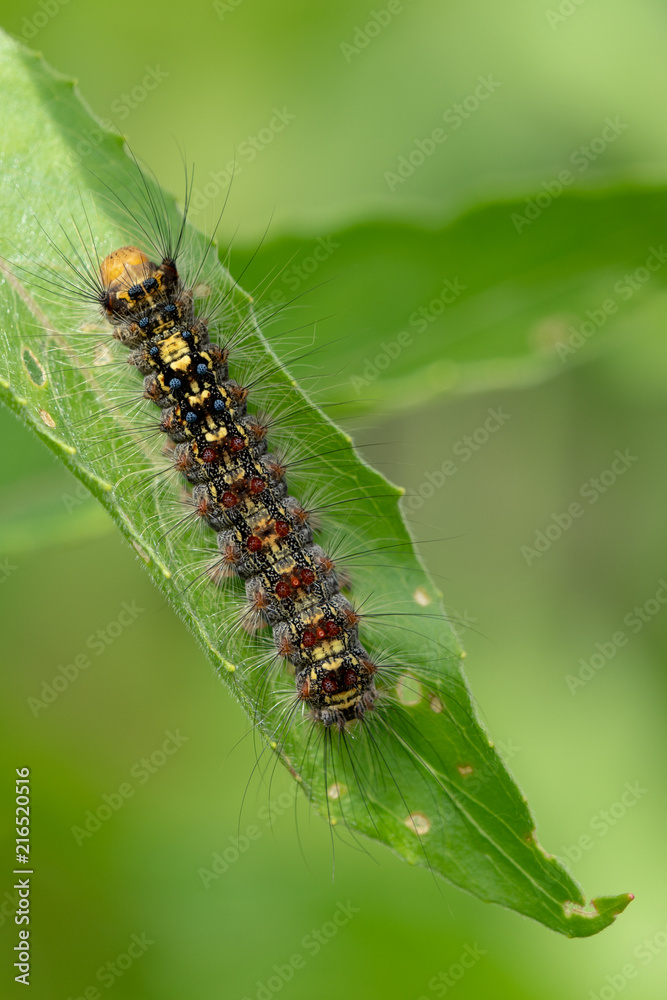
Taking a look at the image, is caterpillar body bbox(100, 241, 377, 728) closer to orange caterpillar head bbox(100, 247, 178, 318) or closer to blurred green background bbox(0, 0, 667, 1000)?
orange caterpillar head bbox(100, 247, 178, 318)

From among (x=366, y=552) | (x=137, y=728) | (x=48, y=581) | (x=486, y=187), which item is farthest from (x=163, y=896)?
(x=486, y=187)

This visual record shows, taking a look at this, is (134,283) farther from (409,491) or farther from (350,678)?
(409,491)

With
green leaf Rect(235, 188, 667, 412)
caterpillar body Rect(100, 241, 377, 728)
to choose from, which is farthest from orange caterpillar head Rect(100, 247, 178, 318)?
green leaf Rect(235, 188, 667, 412)

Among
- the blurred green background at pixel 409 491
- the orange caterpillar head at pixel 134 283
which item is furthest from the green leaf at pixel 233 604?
the blurred green background at pixel 409 491

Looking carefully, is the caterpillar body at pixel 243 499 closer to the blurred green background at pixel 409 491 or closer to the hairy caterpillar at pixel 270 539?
the hairy caterpillar at pixel 270 539

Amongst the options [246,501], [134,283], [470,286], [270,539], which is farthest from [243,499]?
[470,286]

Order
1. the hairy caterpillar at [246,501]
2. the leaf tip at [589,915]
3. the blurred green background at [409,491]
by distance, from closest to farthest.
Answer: the leaf tip at [589,915] → the hairy caterpillar at [246,501] → the blurred green background at [409,491]

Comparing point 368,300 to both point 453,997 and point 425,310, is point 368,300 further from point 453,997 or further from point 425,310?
point 453,997
